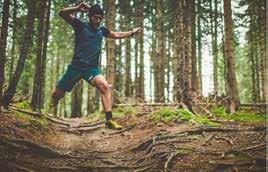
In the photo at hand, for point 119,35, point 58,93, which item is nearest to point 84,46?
point 119,35

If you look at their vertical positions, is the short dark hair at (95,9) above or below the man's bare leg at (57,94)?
above

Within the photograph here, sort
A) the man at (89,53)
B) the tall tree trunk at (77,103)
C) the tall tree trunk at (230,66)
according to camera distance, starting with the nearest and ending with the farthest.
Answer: the man at (89,53)
the tall tree trunk at (230,66)
the tall tree trunk at (77,103)

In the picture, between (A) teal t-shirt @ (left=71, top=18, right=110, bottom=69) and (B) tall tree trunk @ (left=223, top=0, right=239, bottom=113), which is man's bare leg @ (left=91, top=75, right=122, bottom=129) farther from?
(B) tall tree trunk @ (left=223, top=0, right=239, bottom=113)

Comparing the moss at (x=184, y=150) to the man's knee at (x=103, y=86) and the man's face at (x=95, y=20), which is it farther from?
the man's face at (x=95, y=20)

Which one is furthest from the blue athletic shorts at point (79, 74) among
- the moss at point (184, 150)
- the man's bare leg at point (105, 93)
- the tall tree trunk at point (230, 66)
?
the tall tree trunk at point (230, 66)

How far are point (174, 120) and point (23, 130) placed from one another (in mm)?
3555

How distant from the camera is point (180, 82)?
9.78 m

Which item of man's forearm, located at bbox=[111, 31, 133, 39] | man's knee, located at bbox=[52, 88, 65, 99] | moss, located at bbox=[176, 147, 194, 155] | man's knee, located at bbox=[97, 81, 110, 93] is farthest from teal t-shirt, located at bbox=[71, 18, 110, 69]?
moss, located at bbox=[176, 147, 194, 155]

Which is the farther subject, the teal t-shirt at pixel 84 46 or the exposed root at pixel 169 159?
the teal t-shirt at pixel 84 46

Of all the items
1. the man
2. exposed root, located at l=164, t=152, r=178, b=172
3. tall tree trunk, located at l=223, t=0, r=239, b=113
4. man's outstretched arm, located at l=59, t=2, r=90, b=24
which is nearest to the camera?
exposed root, located at l=164, t=152, r=178, b=172

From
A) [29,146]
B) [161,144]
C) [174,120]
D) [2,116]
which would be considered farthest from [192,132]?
[2,116]

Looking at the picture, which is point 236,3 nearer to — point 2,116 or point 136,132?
point 136,132

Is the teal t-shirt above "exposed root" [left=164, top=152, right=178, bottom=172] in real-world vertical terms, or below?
above

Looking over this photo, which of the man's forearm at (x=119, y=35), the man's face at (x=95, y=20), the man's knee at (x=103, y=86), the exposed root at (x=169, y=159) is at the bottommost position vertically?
the exposed root at (x=169, y=159)
